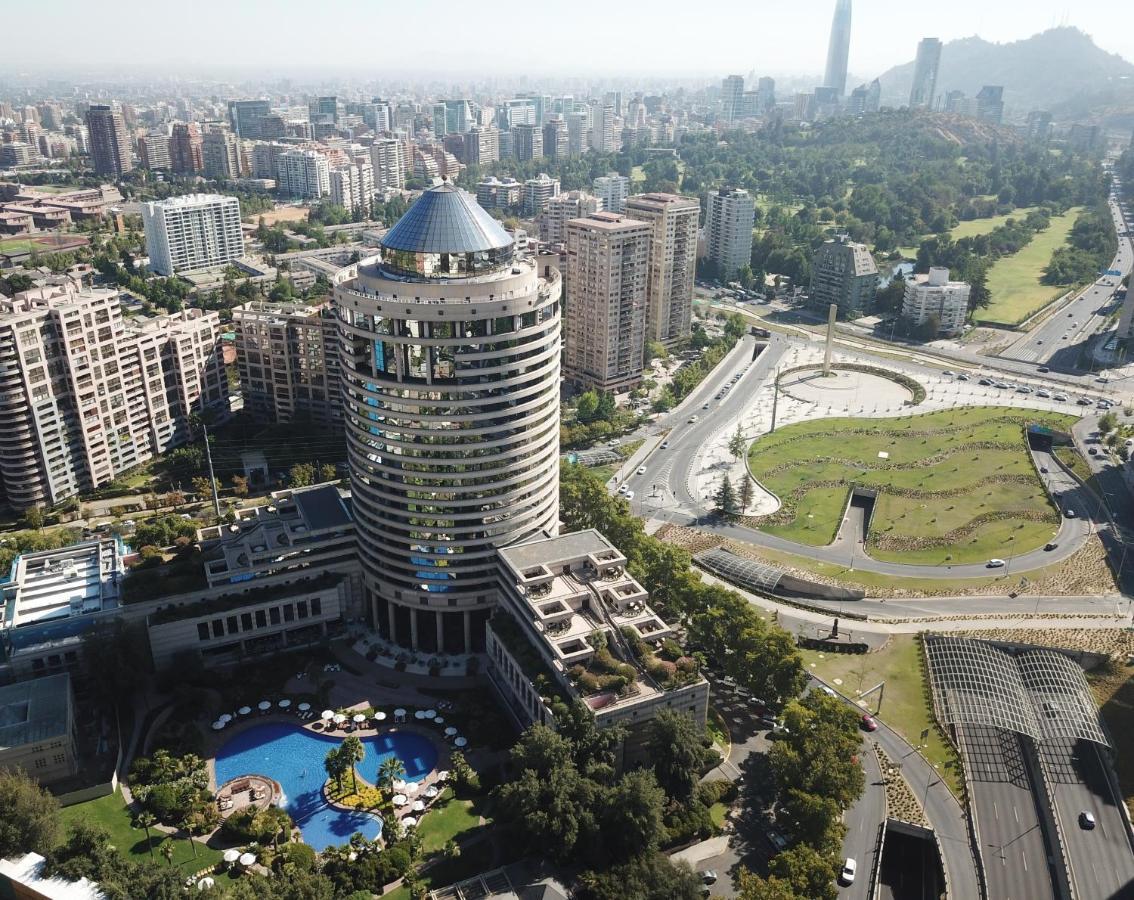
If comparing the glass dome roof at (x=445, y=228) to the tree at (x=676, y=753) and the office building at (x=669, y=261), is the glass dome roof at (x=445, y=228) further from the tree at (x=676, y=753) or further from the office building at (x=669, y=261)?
the office building at (x=669, y=261)

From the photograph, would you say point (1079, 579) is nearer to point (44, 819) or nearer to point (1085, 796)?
point (1085, 796)

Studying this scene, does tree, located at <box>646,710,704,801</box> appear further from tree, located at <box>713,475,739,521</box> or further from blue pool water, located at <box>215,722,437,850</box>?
tree, located at <box>713,475,739,521</box>

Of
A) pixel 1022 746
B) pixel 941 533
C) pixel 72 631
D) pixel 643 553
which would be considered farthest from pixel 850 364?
pixel 72 631

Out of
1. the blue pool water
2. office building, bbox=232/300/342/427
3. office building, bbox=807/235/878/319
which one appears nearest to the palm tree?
the blue pool water

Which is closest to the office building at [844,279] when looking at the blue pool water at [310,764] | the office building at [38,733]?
the blue pool water at [310,764]

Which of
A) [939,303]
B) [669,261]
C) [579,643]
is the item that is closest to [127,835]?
[579,643]

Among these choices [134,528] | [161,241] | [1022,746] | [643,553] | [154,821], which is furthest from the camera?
[161,241]
